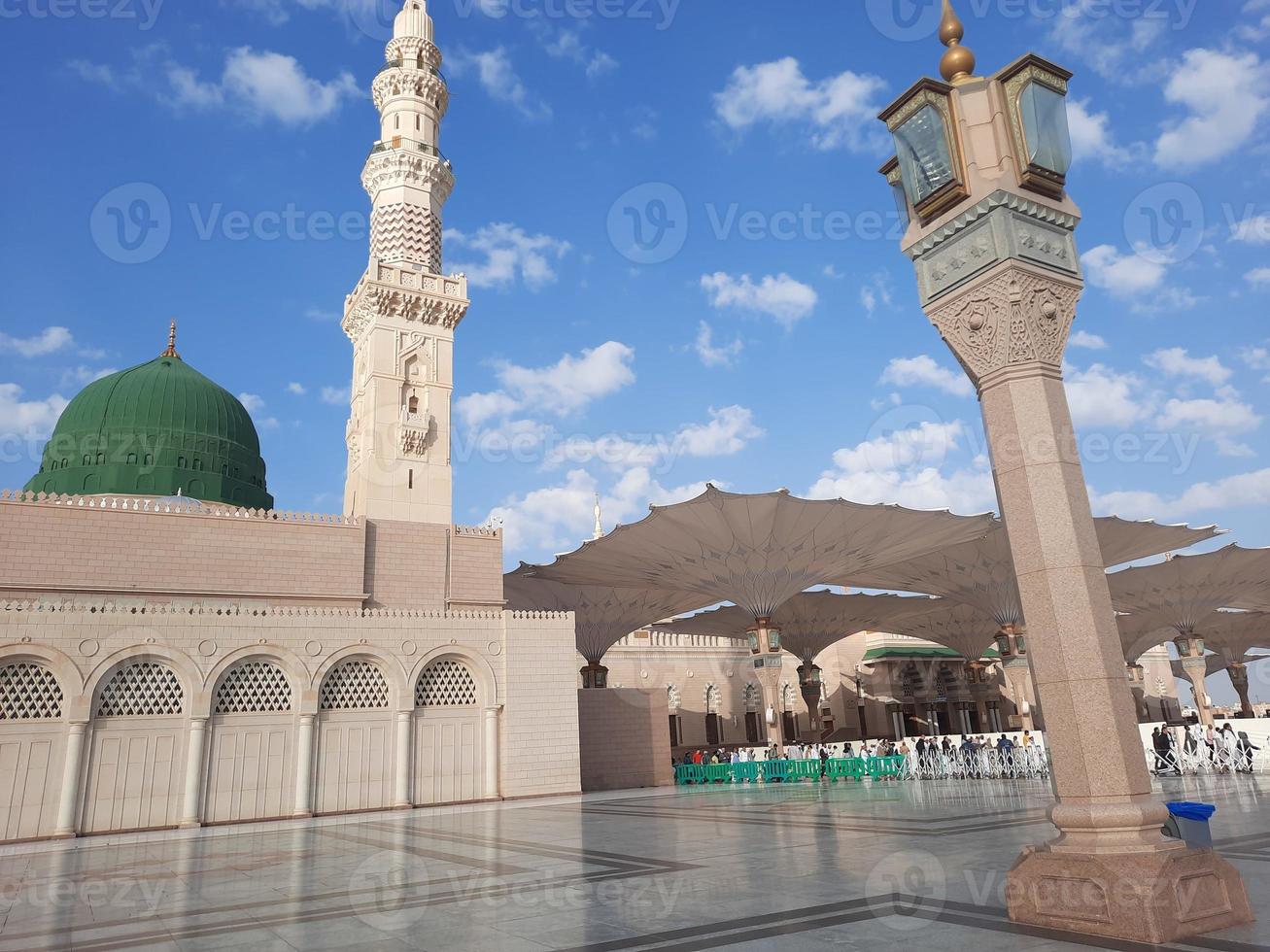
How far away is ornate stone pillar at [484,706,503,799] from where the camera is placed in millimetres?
19895

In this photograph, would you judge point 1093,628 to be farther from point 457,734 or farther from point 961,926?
point 457,734

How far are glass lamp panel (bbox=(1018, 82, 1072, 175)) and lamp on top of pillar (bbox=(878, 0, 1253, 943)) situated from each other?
0.01 m

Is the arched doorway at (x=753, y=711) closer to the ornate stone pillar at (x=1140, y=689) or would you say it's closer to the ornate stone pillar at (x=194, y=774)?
the ornate stone pillar at (x=1140, y=689)

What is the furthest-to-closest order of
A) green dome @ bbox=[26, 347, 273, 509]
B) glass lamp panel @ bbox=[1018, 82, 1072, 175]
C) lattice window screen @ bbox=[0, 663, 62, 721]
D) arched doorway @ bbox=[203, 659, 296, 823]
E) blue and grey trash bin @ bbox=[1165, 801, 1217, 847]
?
green dome @ bbox=[26, 347, 273, 509], arched doorway @ bbox=[203, 659, 296, 823], lattice window screen @ bbox=[0, 663, 62, 721], glass lamp panel @ bbox=[1018, 82, 1072, 175], blue and grey trash bin @ bbox=[1165, 801, 1217, 847]

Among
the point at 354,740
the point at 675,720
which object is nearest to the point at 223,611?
the point at 354,740

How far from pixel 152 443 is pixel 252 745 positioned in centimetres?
1468

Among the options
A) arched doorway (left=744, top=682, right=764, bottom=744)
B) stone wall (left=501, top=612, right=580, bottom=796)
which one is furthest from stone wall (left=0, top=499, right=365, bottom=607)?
arched doorway (left=744, top=682, right=764, bottom=744)

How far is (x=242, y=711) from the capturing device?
692 inches

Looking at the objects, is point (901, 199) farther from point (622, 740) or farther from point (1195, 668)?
point (1195, 668)

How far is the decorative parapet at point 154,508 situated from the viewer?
1910 centimetres

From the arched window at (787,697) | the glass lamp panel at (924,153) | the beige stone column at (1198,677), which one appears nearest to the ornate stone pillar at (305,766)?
the glass lamp panel at (924,153)

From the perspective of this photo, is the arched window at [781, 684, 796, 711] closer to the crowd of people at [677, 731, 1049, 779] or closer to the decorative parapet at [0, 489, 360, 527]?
the crowd of people at [677, 731, 1049, 779]

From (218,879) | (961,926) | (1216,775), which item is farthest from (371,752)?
(1216,775)

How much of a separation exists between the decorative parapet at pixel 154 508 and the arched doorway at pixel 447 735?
4.94m
